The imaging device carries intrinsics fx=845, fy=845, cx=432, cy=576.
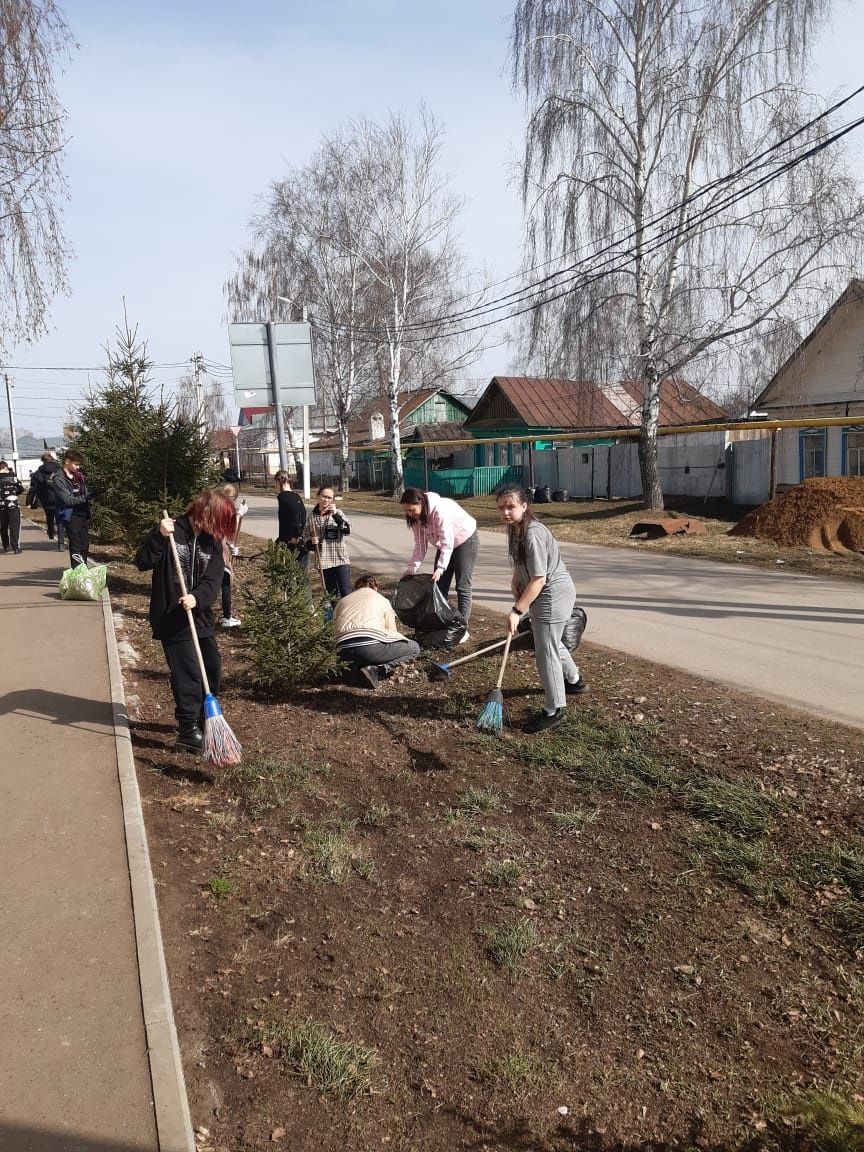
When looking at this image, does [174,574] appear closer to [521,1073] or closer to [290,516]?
Answer: [521,1073]

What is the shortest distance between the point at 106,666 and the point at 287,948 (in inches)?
171

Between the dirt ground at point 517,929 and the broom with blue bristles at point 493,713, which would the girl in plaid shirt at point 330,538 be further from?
the broom with blue bristles at point 493,713

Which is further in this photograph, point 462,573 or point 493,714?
point 462,573

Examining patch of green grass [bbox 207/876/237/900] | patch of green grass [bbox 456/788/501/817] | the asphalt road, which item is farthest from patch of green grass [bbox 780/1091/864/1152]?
the asphalt road

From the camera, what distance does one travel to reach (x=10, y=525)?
14.4 m

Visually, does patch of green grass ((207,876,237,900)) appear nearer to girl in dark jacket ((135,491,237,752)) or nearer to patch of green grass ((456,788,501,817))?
patch of green grass ((456,788,501,817))

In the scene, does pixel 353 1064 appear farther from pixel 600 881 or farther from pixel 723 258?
pixel 723 258

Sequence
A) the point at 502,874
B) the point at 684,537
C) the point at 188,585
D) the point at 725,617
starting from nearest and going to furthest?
the point at 502,874 < the point at 188,585 < the point at 725,617 < the point at 684,537

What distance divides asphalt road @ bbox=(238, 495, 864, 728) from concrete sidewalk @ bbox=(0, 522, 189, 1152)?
3784 mm

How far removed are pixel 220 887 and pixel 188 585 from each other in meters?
2.04

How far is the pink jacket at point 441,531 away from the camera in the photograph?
726 centimetres

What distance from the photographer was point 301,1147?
251 centimetres

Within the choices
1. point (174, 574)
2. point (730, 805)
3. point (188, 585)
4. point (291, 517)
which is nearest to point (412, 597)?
point (188, 585)

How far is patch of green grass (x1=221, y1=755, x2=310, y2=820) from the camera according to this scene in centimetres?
473
